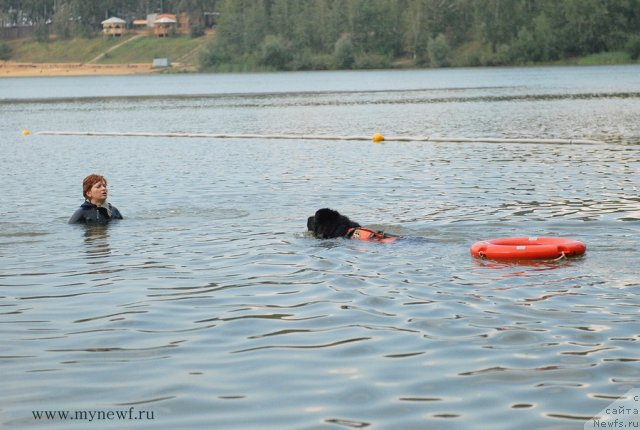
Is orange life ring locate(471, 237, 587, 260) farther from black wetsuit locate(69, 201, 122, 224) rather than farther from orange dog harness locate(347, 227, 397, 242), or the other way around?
black wetsuit locate(69, 201, 122, 224)

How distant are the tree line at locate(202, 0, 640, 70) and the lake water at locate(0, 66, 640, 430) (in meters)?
116

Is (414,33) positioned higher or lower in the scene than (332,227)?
higher

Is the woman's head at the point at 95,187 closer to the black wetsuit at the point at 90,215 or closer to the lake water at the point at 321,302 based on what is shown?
the black wetsuit at the point at 90,215

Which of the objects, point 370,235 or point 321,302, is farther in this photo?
point 370,235

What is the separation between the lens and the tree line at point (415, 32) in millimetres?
138375

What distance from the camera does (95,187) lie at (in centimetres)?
1642

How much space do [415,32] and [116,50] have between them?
60.5 meters

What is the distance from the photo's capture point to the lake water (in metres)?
8.09

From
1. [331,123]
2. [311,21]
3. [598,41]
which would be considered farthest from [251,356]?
[311,21]

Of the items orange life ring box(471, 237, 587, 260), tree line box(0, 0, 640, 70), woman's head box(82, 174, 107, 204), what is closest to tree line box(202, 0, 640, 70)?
tree line box(0, 0, 640, 70)

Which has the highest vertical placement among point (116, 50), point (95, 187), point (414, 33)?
point (414, 33)

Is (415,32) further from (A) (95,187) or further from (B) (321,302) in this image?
(B) (321,302)

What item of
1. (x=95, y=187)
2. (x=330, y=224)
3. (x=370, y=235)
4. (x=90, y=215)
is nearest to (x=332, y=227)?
(x=330, y=224)

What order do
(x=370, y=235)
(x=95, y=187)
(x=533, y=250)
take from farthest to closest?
(x=95, y=187)
(x=370, y=235)
(x=533, y=250)
